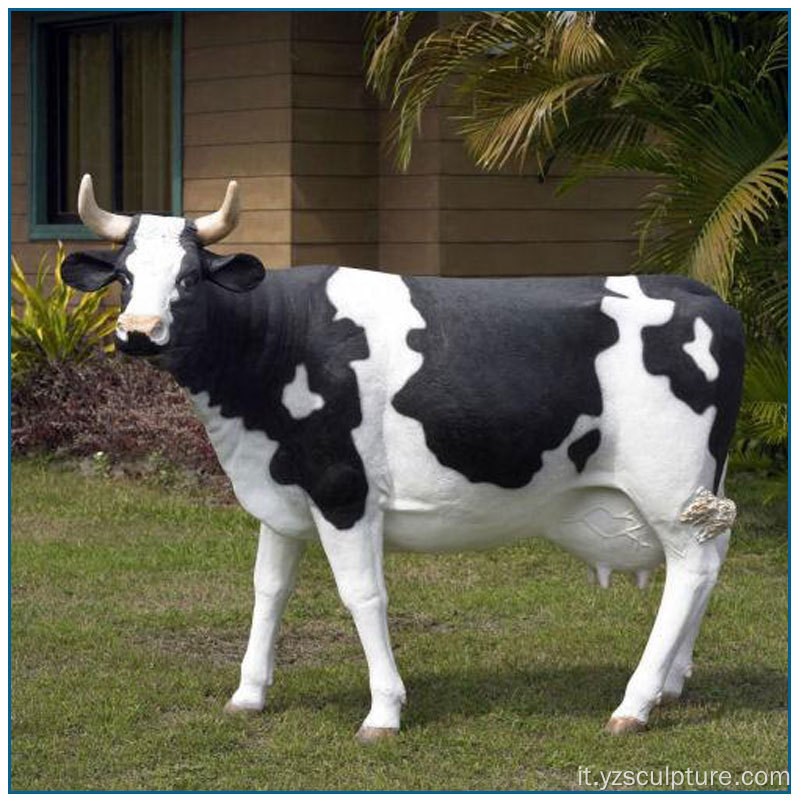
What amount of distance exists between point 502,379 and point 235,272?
39.6 inches

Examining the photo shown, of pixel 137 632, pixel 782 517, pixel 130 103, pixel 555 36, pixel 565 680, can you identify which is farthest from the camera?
pixel 130 103

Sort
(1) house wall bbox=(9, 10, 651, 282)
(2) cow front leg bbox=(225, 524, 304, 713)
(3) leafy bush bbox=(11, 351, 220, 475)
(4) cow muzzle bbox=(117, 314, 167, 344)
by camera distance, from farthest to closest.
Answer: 1. (1) house wall bbox=(9, 10, 651, 282)
2. (3) leafy bush bbox=(11, 351, 220, 475)
3. (2) cow front leg bbox=(225, 524, 304, 713)
4. (4) cow muzzle bbox=(117, 314, 167, 344)

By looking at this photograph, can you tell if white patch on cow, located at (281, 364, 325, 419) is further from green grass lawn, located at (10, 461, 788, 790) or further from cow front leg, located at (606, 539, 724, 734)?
cow front leg, located at (606, 539, 724, 734)

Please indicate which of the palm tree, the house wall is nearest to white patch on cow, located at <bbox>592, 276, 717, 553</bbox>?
the palm tree

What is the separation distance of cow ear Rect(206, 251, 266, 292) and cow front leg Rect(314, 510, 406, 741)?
2.78 ft

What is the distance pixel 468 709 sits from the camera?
21.9ft

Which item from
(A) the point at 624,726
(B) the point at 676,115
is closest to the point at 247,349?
(A) the point at 624,726

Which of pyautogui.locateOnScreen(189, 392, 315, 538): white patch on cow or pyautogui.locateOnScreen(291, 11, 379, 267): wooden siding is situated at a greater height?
pyautogui.locateOnScreen(291, 11, 379, 267): wooden siding

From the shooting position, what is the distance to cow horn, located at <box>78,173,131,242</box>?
5848 mm

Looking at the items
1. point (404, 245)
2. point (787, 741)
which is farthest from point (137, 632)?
point (404, 245)

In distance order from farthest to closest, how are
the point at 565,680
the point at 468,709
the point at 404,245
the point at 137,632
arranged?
the point at 404,245 → the point at 137,632 → the point at 565,680 → the point at 468,709

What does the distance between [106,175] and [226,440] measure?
8.92m

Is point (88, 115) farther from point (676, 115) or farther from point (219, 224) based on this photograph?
point (219, 224)

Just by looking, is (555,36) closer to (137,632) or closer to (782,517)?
(782,517)
